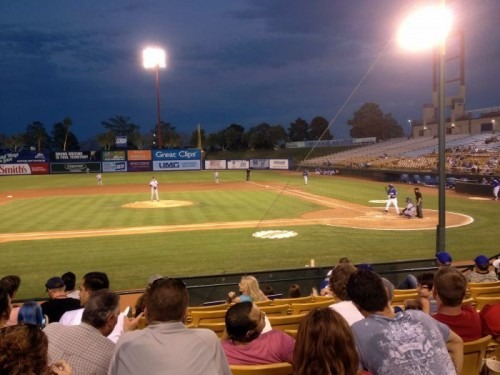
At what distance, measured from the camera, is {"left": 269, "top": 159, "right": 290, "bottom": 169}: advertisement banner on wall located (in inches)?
3034

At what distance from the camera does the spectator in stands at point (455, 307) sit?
13.8ft

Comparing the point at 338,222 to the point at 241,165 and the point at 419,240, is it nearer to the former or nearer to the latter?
the point at 419,240

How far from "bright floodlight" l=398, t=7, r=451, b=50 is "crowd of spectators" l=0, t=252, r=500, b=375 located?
766 centimetres

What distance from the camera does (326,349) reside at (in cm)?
288

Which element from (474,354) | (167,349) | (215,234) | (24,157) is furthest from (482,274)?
(24,157)

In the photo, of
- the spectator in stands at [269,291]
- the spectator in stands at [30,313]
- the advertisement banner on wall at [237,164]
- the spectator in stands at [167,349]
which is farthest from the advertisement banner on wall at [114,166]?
the spectator in stands at [167,349]

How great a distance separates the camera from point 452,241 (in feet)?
59.9

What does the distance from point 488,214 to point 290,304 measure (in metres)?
21.2

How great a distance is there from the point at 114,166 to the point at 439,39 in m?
69.2

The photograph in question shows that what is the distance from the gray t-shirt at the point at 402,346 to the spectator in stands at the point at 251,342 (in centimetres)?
59

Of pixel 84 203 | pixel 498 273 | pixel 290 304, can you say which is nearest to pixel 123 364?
pixel 290 304

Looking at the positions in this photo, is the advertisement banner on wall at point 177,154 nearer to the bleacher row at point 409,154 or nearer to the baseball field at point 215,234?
the bleacher row at point 409,154

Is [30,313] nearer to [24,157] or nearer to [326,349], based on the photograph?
[326,349]

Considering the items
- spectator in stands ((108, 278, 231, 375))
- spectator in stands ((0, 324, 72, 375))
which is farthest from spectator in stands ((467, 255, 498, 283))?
spectator in stands ((0, 324, 72, 375))
